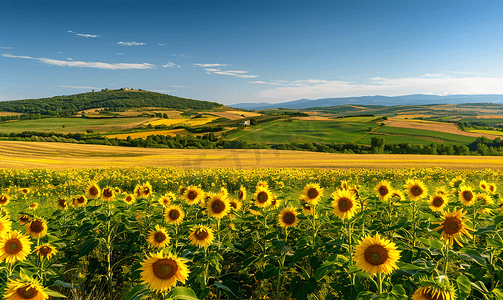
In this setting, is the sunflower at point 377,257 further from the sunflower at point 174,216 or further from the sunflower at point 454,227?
the sunflower at point 174,216

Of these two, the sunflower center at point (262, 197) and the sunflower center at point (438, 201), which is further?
the sunflower center at point (262, 197)

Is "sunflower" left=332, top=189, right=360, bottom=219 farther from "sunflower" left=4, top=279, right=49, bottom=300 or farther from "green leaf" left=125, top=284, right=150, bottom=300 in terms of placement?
"sunflower" left=4, top=279, right=49, bottom=300

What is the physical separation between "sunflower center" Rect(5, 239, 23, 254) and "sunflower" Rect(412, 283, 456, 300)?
4134 millimetres

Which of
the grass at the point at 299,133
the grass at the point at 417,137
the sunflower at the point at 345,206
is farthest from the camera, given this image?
the grass at the point at 417,137

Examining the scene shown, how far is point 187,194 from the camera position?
4957 millimetres

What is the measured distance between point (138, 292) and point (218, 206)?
1.96 m

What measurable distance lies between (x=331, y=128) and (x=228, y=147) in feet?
60.7

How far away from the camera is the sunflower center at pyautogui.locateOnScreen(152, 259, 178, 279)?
2.15 m

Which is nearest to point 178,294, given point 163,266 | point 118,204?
point 163,266

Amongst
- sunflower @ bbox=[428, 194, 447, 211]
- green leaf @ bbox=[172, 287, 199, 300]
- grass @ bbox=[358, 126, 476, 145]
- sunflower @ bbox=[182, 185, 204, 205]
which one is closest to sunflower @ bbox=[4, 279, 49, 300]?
green leaf @ bbox=[172, 287, 199, 300]

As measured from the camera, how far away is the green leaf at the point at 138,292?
85.0 inches

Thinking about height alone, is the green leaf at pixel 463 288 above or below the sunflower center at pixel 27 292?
below

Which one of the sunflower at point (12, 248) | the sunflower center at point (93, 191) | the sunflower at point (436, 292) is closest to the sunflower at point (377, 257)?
the sunflower at point (436, 292)

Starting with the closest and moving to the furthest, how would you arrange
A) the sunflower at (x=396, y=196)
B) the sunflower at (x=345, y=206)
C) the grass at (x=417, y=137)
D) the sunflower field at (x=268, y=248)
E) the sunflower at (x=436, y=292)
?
the sunflower at (x=436, y=292)
the sunflower field at (x=268, y=248)
the sunflower at (x=345, y=206)
the sunflower at (x=396, y=196)
the grass at (x=417, y=137)
